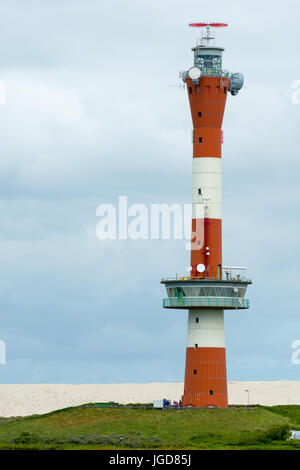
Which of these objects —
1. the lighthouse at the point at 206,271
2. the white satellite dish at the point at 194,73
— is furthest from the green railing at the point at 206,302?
the white satellite dish at the point at 194,73

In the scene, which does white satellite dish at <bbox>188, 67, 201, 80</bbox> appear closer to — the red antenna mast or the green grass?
the red antenna mast

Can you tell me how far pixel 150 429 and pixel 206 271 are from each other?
1756cm

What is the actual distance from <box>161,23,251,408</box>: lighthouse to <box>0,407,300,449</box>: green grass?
3.64 meters

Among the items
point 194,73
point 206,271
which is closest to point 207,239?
point 206,271

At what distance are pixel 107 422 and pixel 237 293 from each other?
1854cm

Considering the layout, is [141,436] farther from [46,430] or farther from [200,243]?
[200,243]

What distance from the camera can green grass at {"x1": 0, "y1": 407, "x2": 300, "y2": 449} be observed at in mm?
121875

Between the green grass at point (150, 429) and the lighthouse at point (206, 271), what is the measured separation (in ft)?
11.9

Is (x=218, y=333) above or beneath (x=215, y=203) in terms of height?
beneath

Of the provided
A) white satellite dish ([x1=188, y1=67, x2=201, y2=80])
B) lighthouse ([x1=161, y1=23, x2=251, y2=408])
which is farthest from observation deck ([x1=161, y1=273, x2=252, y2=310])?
white satellite dish ([x1=188, y1=67, x2=201, y2=80])

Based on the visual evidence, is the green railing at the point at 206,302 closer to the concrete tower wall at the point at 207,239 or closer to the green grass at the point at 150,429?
the concrete tower wall at the point at 207,239

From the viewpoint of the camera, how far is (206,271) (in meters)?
138
